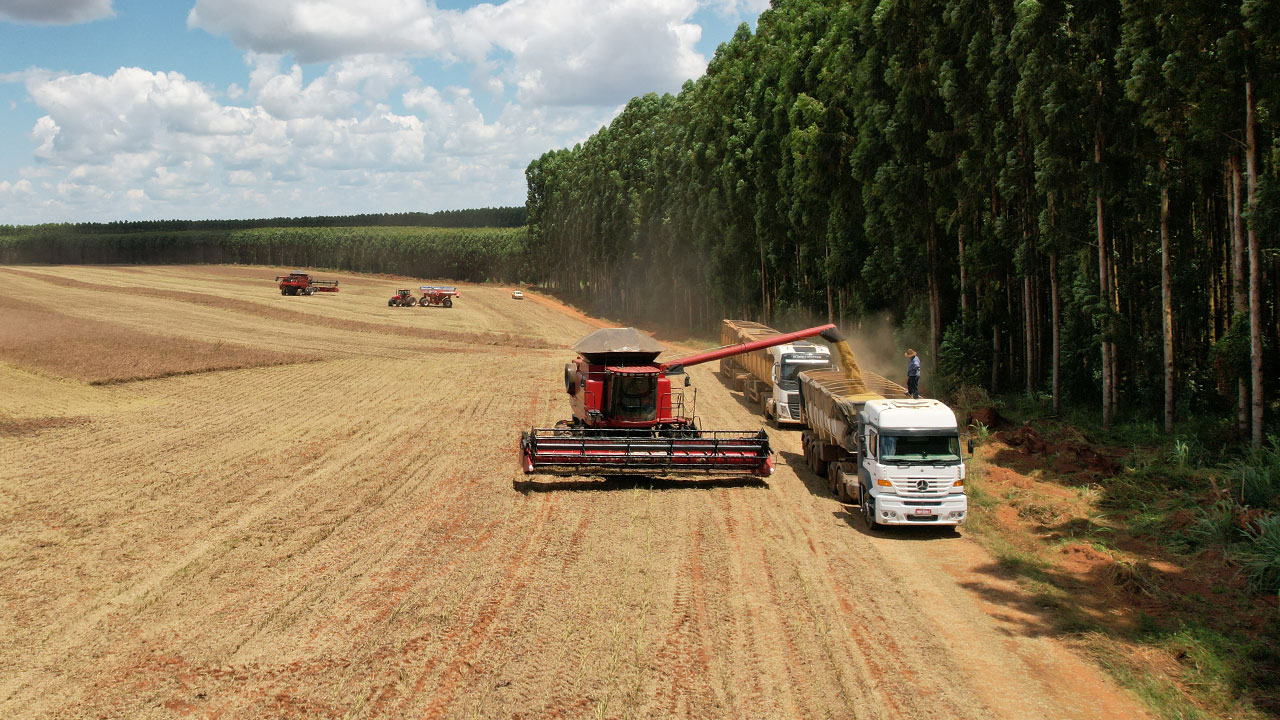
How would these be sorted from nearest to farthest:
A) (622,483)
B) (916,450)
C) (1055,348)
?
(916,450) < (622,483) < (1055,348)

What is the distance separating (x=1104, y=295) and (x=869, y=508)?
12537 mm

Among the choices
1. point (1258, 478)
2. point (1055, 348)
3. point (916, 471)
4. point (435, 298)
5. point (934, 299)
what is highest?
point (435, 298)

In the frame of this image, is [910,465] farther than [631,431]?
No

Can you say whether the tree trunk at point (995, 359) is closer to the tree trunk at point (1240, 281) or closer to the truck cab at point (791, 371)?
the truck cab at point (791, 371)

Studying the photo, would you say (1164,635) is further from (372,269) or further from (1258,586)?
(372,269)

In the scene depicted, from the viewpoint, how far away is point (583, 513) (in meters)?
19.7

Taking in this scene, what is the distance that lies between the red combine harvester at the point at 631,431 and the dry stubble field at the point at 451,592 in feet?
2.45

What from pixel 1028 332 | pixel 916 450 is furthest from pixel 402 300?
pixel 916 450

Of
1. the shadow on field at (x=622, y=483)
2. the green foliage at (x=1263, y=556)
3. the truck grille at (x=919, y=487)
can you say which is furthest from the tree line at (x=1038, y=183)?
the shadow on field at (x=622, y=483)

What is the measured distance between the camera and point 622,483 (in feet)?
73.1

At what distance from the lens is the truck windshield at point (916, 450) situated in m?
19.0

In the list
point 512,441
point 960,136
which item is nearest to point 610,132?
point 960,136

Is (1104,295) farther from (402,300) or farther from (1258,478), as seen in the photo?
(402,300)

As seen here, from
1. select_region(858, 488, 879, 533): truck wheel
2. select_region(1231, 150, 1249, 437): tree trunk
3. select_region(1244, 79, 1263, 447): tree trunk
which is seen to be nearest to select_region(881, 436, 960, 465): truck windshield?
select_region(858, 488, 879, 533): truck wheel
